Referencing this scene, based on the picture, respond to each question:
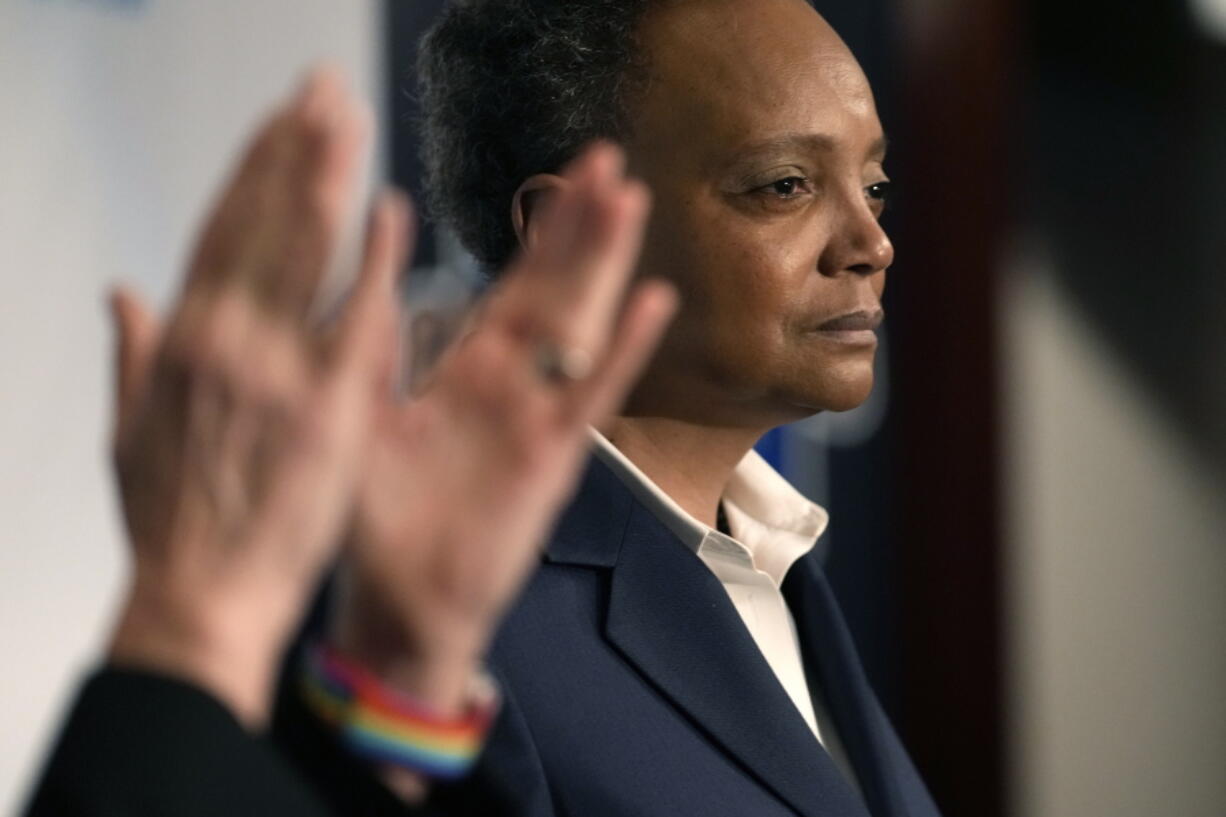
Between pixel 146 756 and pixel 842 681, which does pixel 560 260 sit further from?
pixel 842 681

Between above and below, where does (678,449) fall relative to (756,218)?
below

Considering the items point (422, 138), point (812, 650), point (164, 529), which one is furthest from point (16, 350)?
point (164, 529)

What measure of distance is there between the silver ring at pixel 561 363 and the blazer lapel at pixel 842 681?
0.81m

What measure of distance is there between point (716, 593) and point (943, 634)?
2.68 meters

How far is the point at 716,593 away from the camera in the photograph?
1290mm

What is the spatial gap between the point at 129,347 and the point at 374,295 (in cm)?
15

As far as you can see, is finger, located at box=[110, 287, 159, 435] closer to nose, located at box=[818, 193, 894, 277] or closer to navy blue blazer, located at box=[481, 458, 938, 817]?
navy blue blazer, located at box=[481, 458, 938, 817]

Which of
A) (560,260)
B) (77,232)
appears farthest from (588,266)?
(77,232)

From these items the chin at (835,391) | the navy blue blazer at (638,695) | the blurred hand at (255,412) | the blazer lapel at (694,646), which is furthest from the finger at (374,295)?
the chin at (835,391)

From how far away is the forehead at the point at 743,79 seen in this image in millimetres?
1336

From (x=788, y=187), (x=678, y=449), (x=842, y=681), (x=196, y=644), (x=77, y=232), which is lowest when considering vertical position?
(x=77, y=232)

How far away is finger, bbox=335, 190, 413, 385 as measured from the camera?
0.65 meters

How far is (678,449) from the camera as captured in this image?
139 centimetres

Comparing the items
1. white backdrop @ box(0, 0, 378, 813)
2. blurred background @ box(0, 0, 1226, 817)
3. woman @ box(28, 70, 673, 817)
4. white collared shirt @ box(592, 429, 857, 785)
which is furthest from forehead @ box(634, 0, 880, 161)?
blurred background @ box(0, 0, 1226, 817)
